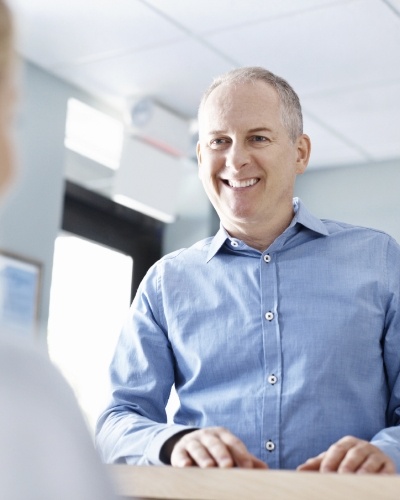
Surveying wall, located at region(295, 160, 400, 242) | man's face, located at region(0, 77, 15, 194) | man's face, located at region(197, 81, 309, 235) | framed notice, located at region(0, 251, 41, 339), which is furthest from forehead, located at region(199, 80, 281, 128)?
wall, located at region(295, 160, 400, 242)

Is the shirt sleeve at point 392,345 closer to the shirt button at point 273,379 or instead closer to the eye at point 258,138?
the shirt button at point 273,379

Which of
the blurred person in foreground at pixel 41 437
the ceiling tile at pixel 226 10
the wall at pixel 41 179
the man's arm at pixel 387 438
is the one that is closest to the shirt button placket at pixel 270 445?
the man's arm at pixel 387 438

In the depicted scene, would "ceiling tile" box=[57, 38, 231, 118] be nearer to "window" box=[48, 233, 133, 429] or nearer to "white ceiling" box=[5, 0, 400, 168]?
"white ceiling" box=[5, 0, 400, 168]

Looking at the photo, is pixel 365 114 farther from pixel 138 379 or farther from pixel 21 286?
pixel 138 379

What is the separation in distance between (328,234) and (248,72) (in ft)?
1.13

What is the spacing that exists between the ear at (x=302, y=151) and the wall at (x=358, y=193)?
316 cm

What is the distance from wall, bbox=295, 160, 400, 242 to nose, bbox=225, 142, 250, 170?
10.9 ft

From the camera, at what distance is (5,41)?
0.45m

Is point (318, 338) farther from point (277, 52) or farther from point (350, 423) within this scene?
point (277, 52)

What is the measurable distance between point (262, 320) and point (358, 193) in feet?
11.8

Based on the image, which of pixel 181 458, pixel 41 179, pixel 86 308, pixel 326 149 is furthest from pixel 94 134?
pixel 181 458

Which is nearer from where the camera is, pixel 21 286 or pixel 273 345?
pixel 273 345

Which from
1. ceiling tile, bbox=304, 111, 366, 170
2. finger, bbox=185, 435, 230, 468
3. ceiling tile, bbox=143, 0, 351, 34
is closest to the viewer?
finger, bbox=185, 435, 230, 468

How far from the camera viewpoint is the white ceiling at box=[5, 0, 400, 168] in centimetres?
337
